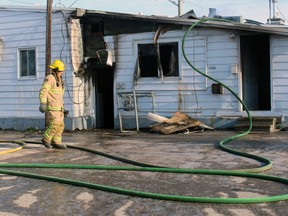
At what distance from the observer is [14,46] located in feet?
51.4

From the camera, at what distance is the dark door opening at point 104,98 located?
15.8m

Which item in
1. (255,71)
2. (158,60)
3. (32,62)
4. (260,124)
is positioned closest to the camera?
(260,124)

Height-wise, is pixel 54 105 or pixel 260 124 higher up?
pixel 54 105

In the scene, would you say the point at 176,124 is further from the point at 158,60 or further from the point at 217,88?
the point at 158,60

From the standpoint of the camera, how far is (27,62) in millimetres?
15602

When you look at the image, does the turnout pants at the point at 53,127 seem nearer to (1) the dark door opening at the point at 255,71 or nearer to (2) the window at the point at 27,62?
(2) the window at the point at 27,62

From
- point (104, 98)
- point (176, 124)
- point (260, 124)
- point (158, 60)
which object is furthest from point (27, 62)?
point (260, 124)

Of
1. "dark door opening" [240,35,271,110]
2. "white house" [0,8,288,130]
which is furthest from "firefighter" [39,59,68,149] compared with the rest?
"dark door opening" [240,35,271,110]

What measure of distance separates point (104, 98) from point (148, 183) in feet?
33.1

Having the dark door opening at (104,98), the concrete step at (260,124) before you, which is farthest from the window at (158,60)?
the concrete step at (260,124)

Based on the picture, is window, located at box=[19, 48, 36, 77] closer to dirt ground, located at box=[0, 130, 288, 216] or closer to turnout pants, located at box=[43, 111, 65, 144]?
dirt ground, located at box=[0, 130, 288, 216]

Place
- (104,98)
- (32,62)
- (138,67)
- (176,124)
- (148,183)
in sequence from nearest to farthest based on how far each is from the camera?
(148,183) < (176,124) < (138,67) < (32,62) < (104,98)

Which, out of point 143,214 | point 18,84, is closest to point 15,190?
point 143,214

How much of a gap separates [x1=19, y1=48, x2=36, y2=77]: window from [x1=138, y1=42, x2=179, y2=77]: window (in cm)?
382
